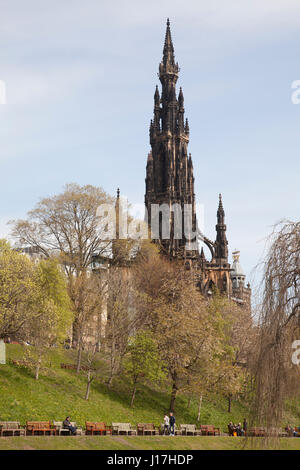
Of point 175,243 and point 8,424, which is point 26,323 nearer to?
point 8,424

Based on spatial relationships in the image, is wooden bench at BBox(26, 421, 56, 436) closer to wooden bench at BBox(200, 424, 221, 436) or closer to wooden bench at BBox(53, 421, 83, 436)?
wooden bench at BBox(53, 421, 83, 436)

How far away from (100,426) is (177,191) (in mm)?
64814

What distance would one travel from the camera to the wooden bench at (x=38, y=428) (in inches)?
1202

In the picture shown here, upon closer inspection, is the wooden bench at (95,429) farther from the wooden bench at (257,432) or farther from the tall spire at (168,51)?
the tall spire at (168,51)

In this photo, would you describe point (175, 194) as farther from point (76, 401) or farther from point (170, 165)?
point (76, 401)

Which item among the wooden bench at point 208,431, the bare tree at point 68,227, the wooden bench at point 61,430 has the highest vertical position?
the bare tree at point 68,227

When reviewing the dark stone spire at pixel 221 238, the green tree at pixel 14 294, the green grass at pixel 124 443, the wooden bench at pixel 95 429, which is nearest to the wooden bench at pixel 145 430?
the green grass at pixel 124 443

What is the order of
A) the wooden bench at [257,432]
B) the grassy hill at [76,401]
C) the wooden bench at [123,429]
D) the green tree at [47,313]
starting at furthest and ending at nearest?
1. the green tree at [47,313]
2. the grassy hill at [76,401]
3. the wooden bench at [123,429]
4. the wooden bench at [257,432]

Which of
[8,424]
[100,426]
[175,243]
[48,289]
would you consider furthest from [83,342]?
[175,243]

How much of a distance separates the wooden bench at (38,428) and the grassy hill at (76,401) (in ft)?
12.7

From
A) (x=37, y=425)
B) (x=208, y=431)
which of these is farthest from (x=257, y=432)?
(x=208, y=431)

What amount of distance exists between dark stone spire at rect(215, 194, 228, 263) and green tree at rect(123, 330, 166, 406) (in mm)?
52073

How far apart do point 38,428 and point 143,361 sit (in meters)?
16.9

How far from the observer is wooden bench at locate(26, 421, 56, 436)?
3053cm
